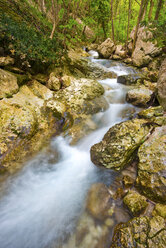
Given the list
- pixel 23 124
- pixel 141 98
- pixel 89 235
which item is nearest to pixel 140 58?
pixel 141 98

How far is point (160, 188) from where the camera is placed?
2592 millimetres

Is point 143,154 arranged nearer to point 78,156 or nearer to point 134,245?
point 134,245

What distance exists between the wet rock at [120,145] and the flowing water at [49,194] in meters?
0.41

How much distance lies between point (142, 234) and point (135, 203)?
1.90 feet

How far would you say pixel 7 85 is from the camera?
4.23 metres

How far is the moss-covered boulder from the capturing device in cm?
201

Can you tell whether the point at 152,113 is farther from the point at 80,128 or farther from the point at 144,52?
the point at 144,52

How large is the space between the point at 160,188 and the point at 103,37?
25.3m

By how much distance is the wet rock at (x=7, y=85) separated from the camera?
4070mm

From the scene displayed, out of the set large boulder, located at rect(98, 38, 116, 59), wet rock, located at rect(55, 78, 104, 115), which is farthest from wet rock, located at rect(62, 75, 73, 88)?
large boulder, located at rect(98, 38, 116, 59)

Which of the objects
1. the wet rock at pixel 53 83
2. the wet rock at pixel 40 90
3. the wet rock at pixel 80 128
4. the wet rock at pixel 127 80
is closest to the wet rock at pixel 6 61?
the wet rock at pixel 40 90

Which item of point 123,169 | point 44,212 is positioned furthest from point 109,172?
point 44,212

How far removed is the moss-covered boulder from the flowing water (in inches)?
39.4

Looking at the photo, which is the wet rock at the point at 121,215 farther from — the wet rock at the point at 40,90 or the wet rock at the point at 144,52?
the wet rock at the point at 144,52
